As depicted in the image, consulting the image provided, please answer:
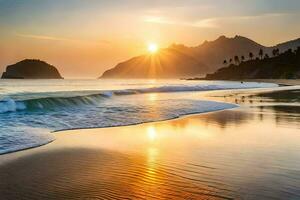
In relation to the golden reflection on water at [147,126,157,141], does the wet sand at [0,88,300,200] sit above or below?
above

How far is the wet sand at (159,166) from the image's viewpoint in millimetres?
7402

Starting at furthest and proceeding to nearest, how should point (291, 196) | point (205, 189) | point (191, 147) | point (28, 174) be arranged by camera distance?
point (191, 147) → point (28, 174) → point (205, 189) → point (291, 196)

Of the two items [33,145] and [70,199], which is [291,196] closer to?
[70,199]

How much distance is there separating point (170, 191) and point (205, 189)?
0.73 m

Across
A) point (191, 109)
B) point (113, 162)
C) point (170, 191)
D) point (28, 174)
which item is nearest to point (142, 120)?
point (191, 109)

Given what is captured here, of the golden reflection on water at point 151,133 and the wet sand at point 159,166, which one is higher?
the wet sand at point 159,166

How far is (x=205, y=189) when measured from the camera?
7.49m

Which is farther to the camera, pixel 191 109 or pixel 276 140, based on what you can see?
pixel 191 109

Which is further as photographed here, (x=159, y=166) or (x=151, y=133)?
(x=151, y=133)

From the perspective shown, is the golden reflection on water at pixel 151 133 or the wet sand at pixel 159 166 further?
the golden reflection on water at pixel 151 133

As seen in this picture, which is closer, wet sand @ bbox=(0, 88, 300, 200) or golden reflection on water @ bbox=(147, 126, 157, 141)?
wet sand @ bbox=(0, 88, 300, 200)

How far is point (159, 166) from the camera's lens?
9516 mm

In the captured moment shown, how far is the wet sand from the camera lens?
7.40 m

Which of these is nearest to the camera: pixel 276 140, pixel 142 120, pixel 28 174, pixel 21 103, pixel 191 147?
pixel 28 174
